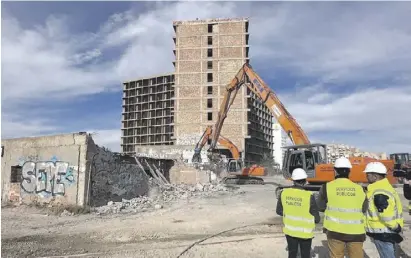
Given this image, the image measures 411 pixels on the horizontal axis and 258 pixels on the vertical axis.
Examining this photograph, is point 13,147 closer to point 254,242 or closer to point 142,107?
point 254,242

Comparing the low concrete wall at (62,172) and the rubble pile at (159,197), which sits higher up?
the low concrete wall at (62,172)

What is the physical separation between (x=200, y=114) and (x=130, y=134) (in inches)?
818

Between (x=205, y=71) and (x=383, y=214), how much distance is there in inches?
2019

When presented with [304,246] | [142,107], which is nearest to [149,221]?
[304,246]

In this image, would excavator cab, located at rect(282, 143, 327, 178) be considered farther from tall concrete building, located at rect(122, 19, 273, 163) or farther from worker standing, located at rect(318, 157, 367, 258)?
tall concrete building, located at rect(122, 19, 273, 163)

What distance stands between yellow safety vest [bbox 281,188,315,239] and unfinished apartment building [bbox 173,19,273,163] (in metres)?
47.7

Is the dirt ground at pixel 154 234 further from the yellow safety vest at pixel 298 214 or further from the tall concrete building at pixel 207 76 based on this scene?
the tall concrete building at pixel 207 76

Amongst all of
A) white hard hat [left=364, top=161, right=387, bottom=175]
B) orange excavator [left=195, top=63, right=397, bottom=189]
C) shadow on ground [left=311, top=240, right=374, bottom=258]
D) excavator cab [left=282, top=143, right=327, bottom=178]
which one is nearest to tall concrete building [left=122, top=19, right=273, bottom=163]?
orange excavator [left=195, top=63, right=397, bottom=189]

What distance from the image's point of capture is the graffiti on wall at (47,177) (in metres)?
14.6

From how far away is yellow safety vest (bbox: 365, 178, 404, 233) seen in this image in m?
4.67

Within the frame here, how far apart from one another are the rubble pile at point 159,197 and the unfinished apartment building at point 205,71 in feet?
99.8

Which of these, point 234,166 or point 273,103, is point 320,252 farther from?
point 234,166

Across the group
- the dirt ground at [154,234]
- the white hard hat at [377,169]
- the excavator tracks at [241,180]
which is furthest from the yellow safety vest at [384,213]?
the excavator tracks at [241,180]

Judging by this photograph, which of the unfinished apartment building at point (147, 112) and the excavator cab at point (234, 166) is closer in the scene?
the excavator cab at point (234, 166)
